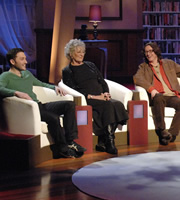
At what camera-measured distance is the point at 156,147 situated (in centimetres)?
501

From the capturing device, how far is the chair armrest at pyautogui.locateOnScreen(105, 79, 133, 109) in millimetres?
5164

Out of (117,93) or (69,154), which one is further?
(117,93)

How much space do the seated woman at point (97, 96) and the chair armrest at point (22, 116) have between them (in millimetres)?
760

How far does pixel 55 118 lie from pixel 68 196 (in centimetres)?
115

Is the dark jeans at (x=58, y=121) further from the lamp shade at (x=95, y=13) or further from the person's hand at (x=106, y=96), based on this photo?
the lamp shade at (x=95, y=13)

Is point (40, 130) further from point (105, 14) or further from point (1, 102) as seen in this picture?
point (105, 14)

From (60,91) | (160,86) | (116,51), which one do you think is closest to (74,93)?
(60,91)

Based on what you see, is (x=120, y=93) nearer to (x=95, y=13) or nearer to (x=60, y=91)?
→ (x=60, y=91)

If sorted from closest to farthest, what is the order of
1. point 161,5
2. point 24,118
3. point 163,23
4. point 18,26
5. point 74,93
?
point 24,118, point 74,93, point 18,26, point 161,5, point 163,23

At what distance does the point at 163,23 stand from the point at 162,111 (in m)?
5.66

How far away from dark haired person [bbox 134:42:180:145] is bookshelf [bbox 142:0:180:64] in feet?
16.4

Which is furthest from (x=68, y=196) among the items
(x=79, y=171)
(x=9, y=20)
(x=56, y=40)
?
(x=9, y=20)

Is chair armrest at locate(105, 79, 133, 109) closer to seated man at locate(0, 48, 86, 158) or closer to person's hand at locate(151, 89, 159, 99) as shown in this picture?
person's hand at locate(151, 89, 159, 99)

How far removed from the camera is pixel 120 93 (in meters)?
5.25
